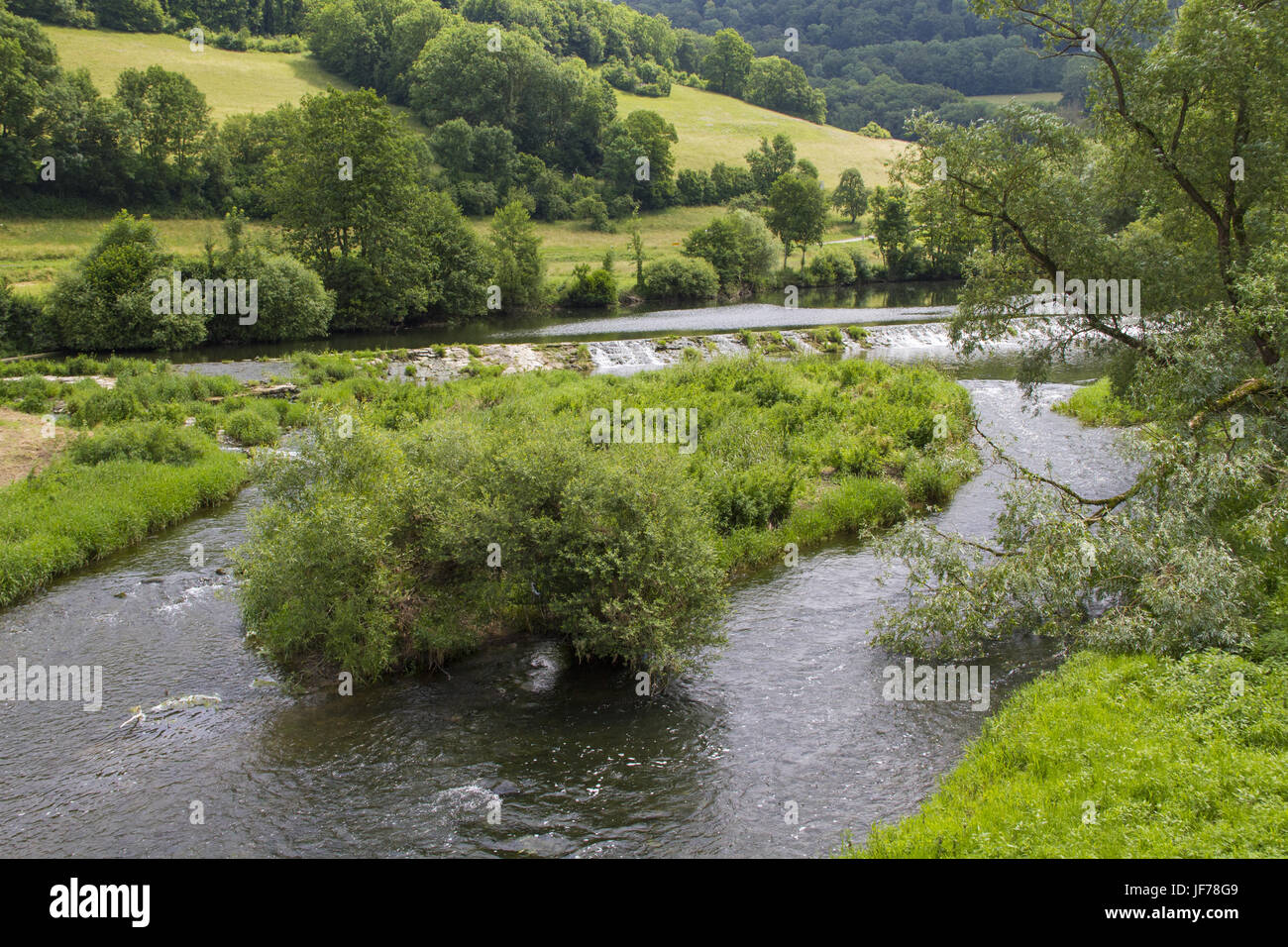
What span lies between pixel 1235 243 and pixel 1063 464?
9970mm

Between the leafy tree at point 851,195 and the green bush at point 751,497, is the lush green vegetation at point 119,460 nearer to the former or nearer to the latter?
the green bush at point 751,497

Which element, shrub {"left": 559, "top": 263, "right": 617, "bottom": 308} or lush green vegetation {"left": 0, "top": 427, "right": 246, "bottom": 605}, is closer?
lush green vegetation {"left": 0, "top": 427, "right": 246, "bottom": 605}

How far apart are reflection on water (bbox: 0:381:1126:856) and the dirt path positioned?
27.7 ft

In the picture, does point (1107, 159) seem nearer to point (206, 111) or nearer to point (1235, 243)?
point (1235, 243)

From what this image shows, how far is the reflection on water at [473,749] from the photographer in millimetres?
11086

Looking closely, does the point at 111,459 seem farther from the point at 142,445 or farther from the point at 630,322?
the point at 630,322

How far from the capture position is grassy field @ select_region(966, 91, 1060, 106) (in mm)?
171700

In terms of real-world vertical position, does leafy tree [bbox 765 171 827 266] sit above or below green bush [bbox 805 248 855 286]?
above

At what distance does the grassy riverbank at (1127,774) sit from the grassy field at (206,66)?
303 ft

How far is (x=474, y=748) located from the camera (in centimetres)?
1316

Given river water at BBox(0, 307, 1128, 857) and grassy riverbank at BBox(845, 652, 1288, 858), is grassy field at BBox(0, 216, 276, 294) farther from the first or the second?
grassy riverbank at BBox(845, 652, 1288, 858)

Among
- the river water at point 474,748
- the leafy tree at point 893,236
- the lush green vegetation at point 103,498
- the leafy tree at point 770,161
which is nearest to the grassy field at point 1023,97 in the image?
the leafy tree at point 770,161

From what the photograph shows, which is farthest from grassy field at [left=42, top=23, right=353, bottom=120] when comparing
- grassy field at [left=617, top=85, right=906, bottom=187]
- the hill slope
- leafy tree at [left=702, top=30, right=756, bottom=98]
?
leafy tree at [left=702, top=30, right=756, bottom=98]

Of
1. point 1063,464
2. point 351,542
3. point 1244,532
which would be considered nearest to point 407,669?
point 351,542
